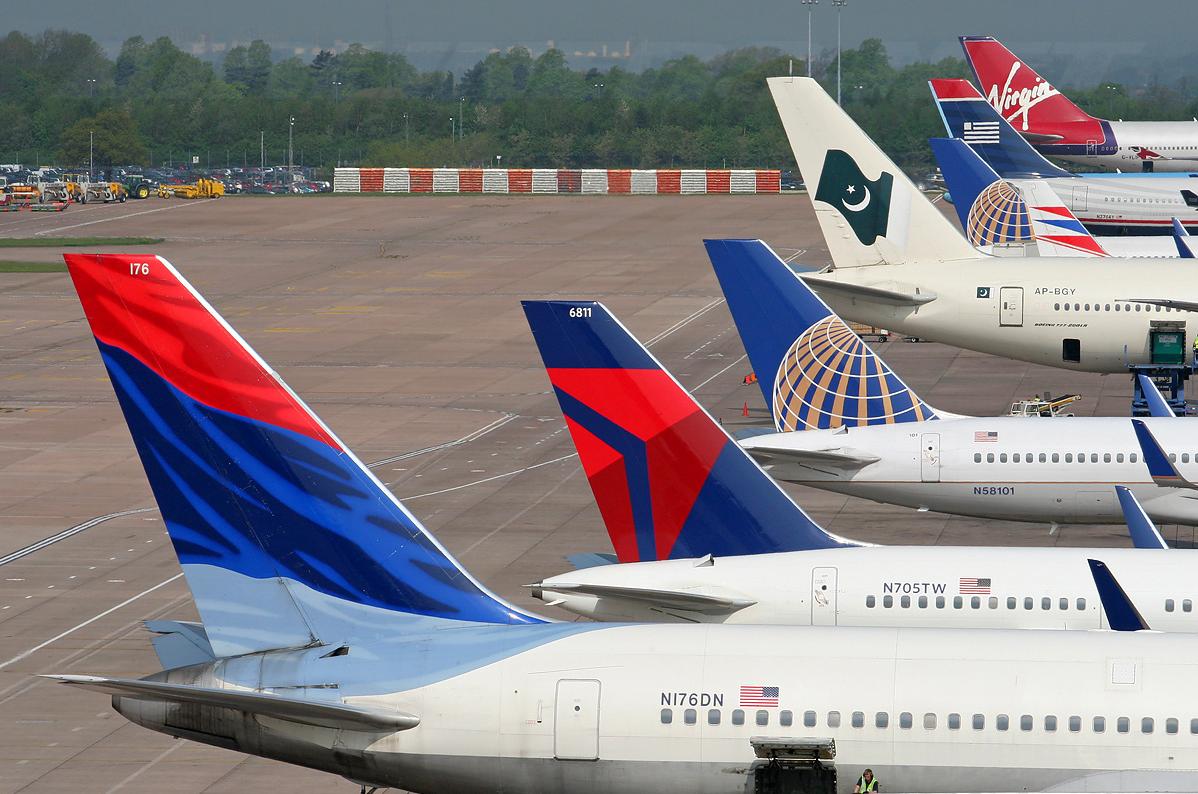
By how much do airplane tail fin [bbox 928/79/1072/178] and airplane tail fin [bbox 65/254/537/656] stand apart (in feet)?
271

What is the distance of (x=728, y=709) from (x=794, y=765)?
93 centimetres

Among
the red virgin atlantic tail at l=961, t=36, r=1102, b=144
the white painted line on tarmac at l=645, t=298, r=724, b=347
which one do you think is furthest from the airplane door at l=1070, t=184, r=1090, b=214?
the red virgin atlantic tail at l=961, t=36, r=1102, b=144

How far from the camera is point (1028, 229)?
74.9 m

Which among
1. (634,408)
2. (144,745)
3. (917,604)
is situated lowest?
(144,745)

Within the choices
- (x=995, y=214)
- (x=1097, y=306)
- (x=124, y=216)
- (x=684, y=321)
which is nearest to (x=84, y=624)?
(x=1097, y=306)

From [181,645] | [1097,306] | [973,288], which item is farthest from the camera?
[1097,306]

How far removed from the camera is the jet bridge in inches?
776

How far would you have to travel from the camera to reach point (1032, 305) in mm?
55500

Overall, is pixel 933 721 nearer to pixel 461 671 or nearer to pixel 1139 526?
pixel 461 671

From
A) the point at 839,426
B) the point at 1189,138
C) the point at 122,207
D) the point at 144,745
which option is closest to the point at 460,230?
the point at 122,207

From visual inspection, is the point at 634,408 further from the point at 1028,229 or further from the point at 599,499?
the point at 1028,229

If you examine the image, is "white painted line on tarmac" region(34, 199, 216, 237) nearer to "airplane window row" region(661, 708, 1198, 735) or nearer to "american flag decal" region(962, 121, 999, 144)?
"american flag decal" region(962, 121, 999, 144)

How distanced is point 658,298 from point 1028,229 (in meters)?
20.6

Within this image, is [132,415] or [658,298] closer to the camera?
[132,415]
